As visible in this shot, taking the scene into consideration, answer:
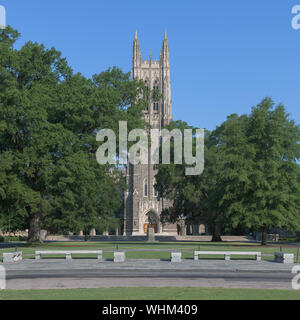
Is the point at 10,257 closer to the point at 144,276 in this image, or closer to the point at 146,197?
the point at 144,276

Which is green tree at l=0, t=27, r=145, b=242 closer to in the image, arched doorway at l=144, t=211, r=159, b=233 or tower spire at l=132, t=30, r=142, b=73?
arched doorway at l=144, t=211, r=159, b=233

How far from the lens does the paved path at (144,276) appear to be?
15.9 meters

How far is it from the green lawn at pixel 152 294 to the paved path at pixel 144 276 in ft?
3.61

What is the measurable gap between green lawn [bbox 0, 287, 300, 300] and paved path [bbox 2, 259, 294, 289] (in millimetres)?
1100

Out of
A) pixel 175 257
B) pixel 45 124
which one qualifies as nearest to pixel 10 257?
pixel 175 257

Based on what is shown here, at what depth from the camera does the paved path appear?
1589 cm

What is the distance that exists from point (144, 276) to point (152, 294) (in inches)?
183

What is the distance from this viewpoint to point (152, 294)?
44.3 feet

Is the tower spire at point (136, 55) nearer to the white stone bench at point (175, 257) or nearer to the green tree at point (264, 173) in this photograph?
the green tree at point (264, 173)

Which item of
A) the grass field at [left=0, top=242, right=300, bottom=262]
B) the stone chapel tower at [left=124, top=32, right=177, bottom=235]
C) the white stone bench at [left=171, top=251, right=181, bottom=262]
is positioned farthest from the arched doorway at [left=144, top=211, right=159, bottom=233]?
the white stone bench at [left=171, top=251, right=181, bottom=262]

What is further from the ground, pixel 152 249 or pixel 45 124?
pixel 45 124

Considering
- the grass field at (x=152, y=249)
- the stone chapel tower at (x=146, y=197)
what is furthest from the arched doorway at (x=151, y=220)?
the grass field at (x=152, y=249)

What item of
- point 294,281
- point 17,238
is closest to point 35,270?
point 294,281

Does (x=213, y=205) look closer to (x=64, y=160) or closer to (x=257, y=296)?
(x=64, y=160)
